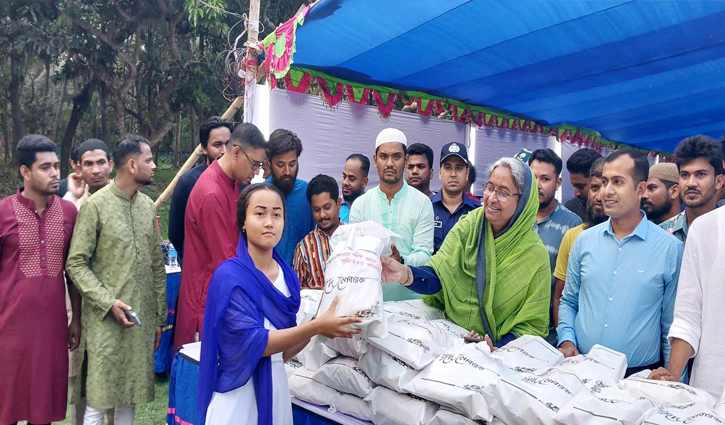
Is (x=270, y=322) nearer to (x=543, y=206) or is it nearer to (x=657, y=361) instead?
(x=657, y=361)


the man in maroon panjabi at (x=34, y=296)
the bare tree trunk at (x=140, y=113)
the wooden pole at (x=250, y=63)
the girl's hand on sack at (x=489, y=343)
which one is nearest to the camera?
the girl's hand on sack at (x=489, y=343)

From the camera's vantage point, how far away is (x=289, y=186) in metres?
3.27

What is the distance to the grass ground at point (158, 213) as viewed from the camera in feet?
11.8

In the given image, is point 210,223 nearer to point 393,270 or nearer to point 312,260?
point 312,260

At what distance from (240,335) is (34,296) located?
5.03 ft

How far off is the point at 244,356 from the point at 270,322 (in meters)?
0.15

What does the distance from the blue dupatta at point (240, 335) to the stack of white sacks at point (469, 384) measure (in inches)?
12.9

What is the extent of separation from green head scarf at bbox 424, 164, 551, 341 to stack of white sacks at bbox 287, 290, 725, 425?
138 millimetres

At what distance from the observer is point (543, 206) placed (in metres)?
3.25

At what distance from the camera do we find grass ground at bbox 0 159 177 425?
359 cm

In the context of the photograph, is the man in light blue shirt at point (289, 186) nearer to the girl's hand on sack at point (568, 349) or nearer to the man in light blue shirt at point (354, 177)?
the man in light blue shirt at point (354, 177)

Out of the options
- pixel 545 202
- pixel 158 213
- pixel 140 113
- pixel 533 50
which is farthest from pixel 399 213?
pixel 140 113

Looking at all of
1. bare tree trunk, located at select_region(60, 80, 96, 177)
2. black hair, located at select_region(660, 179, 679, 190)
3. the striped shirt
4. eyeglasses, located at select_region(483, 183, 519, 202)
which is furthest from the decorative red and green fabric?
Result: bare tree trunk, located at select_region(60, 80, 96, 177)

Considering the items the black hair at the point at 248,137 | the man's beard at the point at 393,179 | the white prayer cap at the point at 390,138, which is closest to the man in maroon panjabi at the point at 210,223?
the black hair at the point at 248,137
